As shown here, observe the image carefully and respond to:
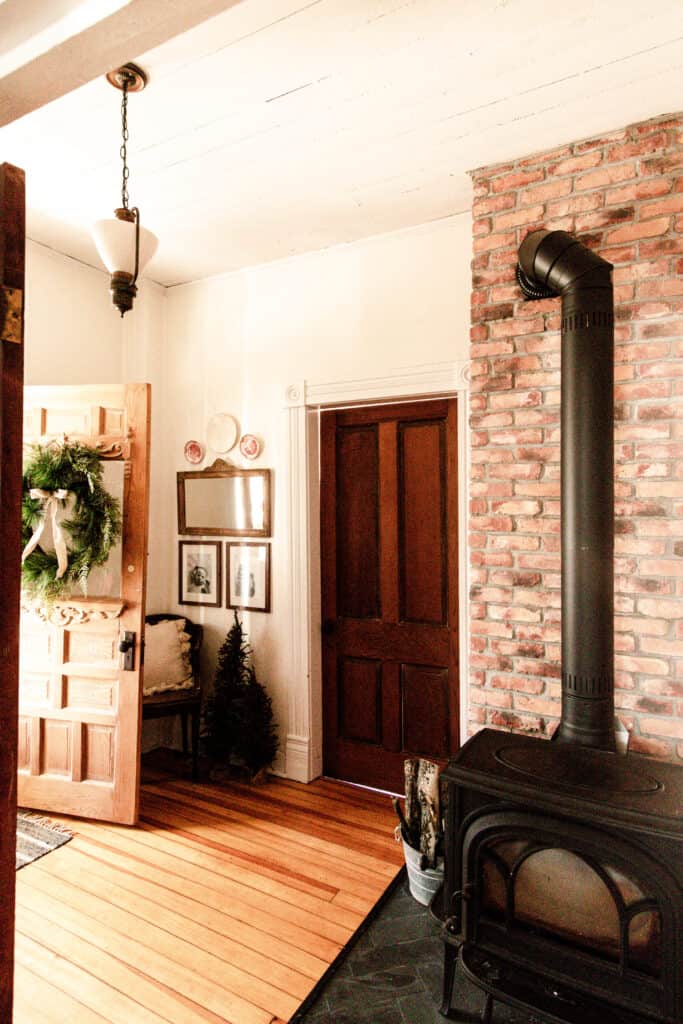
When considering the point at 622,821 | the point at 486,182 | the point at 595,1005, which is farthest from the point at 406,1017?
the point at 486,182

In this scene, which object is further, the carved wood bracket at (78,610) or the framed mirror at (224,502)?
the framed mirror at (224,502)

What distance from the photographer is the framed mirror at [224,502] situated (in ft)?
11.4

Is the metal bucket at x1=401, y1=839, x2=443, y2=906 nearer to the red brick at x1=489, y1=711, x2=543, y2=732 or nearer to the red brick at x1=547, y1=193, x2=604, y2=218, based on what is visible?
the red brick at x1=489, y1=711, x2=543, y2=732

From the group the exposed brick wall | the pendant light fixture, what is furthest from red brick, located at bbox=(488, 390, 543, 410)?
the pendant light fixture

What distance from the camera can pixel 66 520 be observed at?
2.89 m

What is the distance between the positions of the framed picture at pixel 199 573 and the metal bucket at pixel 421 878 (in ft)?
6.09

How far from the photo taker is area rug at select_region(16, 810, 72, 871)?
103 inches

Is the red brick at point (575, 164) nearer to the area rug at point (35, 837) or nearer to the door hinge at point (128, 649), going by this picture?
the door hinge at point (128, 649)

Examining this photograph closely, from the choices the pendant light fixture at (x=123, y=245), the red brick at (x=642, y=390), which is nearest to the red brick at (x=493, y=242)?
the red brick at (x=642, y=390)

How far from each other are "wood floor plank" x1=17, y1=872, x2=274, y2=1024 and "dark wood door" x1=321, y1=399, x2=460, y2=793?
1.49m

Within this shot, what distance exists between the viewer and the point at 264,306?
3479mm

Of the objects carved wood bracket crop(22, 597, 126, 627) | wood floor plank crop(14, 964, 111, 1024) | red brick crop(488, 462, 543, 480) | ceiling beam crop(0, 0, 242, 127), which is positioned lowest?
wood floor plank crop(14, 964, 111, 1024)

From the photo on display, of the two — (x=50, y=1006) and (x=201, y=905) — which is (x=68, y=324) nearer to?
(x=201, y=905)

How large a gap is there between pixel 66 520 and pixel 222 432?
1.08 meters
